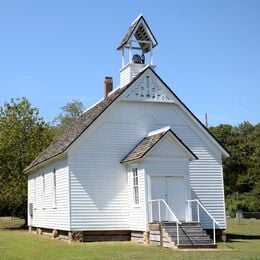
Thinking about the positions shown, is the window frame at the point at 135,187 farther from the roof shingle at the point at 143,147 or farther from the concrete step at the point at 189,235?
the concrete step at the point at 189,235

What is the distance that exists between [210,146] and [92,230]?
8.26 m

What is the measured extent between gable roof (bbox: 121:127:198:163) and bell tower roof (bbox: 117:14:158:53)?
570 centimetres

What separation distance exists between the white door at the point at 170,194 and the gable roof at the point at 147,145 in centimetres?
136

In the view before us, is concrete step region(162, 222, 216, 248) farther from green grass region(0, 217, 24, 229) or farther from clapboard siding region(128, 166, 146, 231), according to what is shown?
green grass region(0, 217, 24, 229)

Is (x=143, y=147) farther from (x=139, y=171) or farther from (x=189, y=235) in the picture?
(x=189, y=235)

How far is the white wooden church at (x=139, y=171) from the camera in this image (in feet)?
83.6

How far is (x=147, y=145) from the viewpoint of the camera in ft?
85.9

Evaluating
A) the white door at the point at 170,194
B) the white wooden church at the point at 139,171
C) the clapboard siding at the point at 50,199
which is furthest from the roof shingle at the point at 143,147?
the clapboard siding at the point at 50,199

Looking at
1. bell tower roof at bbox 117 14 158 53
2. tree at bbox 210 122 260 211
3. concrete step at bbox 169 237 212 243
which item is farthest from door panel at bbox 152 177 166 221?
tree at bbox 210 122 260 211

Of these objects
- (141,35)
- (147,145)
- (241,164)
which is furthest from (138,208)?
(241,164)

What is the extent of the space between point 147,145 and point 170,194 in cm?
266

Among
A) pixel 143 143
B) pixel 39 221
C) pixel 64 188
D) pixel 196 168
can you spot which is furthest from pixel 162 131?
pixel 39 221

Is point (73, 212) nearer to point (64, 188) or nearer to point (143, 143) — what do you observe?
point (64, 188)

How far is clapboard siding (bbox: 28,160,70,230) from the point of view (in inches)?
1081
